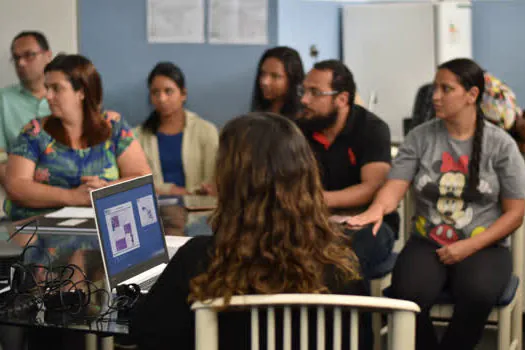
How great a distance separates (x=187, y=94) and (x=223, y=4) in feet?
1.79

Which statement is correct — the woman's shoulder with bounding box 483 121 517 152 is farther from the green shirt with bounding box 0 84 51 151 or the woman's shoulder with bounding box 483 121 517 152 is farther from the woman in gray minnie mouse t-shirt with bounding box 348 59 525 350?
the green shirt with bounding box 0 84 51 151

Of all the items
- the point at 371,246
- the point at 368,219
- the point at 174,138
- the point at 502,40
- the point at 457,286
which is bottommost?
the point at 457,286

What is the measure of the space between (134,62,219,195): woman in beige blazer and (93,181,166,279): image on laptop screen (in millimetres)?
1973

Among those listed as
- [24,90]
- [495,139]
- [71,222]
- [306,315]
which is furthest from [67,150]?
[306,315]

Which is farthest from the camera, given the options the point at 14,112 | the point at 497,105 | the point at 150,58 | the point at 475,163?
the point at 150,58

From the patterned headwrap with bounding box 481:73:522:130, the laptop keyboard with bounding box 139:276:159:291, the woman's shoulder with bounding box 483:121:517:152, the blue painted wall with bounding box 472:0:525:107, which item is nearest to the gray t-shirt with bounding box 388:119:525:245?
the woman's shoulder with bounding box 483:121:517:152

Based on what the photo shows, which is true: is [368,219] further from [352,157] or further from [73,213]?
[73,213]

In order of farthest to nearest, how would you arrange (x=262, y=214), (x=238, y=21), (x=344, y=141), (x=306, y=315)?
(x=238, y=21), (x=344, y=141), (x=262, y=214), (x=306, y=315)

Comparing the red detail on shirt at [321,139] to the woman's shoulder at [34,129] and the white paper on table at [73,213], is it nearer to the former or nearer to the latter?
the white paper on table at [73,213]

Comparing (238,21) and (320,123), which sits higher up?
(238,21)

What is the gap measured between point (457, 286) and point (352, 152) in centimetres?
77

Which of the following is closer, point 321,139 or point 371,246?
point 371,246

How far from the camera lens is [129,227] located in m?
2.15

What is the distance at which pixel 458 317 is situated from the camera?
9.04 feet
